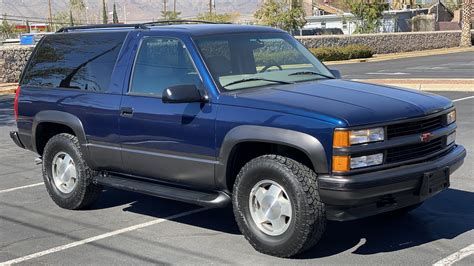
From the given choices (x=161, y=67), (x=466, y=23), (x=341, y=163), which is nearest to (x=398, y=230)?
(x=341, y=163)

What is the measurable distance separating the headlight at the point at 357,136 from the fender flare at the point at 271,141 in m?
0.15

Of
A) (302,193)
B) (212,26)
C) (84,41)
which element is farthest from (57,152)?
(302,193)

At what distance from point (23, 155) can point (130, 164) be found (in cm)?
508

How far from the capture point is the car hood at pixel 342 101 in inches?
210

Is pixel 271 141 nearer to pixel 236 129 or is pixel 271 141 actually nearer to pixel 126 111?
pixel 236 129

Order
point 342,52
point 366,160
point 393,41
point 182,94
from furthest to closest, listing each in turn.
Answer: point 393,41 → point 342,52 → point 182,94 → point 366,160

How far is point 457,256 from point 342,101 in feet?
5.19

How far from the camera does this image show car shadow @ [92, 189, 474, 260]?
234 inches

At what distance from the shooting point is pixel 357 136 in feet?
17.2

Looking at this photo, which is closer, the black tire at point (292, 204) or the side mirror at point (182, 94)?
the black tire at point (292, 204)

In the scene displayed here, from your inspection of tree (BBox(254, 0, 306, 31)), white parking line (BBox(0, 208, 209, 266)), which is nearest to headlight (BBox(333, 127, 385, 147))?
white parking line (BBox(0, 208, 209, 266))

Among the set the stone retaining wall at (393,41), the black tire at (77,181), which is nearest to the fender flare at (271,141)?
the black tire at (77,181)

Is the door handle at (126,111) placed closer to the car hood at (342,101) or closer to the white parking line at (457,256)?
the car hood at (342,101)

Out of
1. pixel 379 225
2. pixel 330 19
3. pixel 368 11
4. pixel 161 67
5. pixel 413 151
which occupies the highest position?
pixel 368 11
